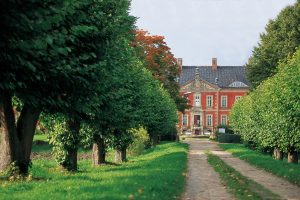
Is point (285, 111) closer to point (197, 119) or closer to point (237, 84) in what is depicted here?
point (237, 84)

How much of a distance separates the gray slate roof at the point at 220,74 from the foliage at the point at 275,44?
2057 inches

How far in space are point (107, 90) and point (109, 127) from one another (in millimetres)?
9279

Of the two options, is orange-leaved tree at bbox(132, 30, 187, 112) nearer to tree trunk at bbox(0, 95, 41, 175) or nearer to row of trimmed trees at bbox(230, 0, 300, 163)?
row of trimmed trees at bbox(230, 0, 300, 163)

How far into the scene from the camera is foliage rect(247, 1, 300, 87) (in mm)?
60062

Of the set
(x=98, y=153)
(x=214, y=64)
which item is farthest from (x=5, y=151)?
(x=214, y=64)

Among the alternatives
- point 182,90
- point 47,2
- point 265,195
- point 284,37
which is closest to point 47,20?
point 47,2

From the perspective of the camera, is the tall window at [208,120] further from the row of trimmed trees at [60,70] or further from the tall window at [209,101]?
the row of trimmed trees at [60,70]

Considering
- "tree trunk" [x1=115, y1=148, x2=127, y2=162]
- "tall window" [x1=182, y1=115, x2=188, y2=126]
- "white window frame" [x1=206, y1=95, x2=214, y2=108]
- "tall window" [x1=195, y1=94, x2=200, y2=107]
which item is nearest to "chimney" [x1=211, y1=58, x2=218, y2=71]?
"white window frame" [x1=206, y1=95, x2=214, y2=108]

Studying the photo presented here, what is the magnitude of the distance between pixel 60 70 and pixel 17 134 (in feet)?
20.3

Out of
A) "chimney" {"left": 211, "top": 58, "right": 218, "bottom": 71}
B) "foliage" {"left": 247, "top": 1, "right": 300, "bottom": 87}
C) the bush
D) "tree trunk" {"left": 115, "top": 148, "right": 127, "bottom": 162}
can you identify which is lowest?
"tree trunk" {"left": 115, "top": 148, "right": 127, "bottom": 162}

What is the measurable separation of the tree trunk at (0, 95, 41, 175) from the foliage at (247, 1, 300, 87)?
138 ft

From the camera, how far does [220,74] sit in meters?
124

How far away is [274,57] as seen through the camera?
205 ft

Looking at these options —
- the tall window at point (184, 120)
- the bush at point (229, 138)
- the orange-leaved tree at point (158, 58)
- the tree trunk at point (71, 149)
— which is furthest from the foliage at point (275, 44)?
the tall window at point (184, 120)
